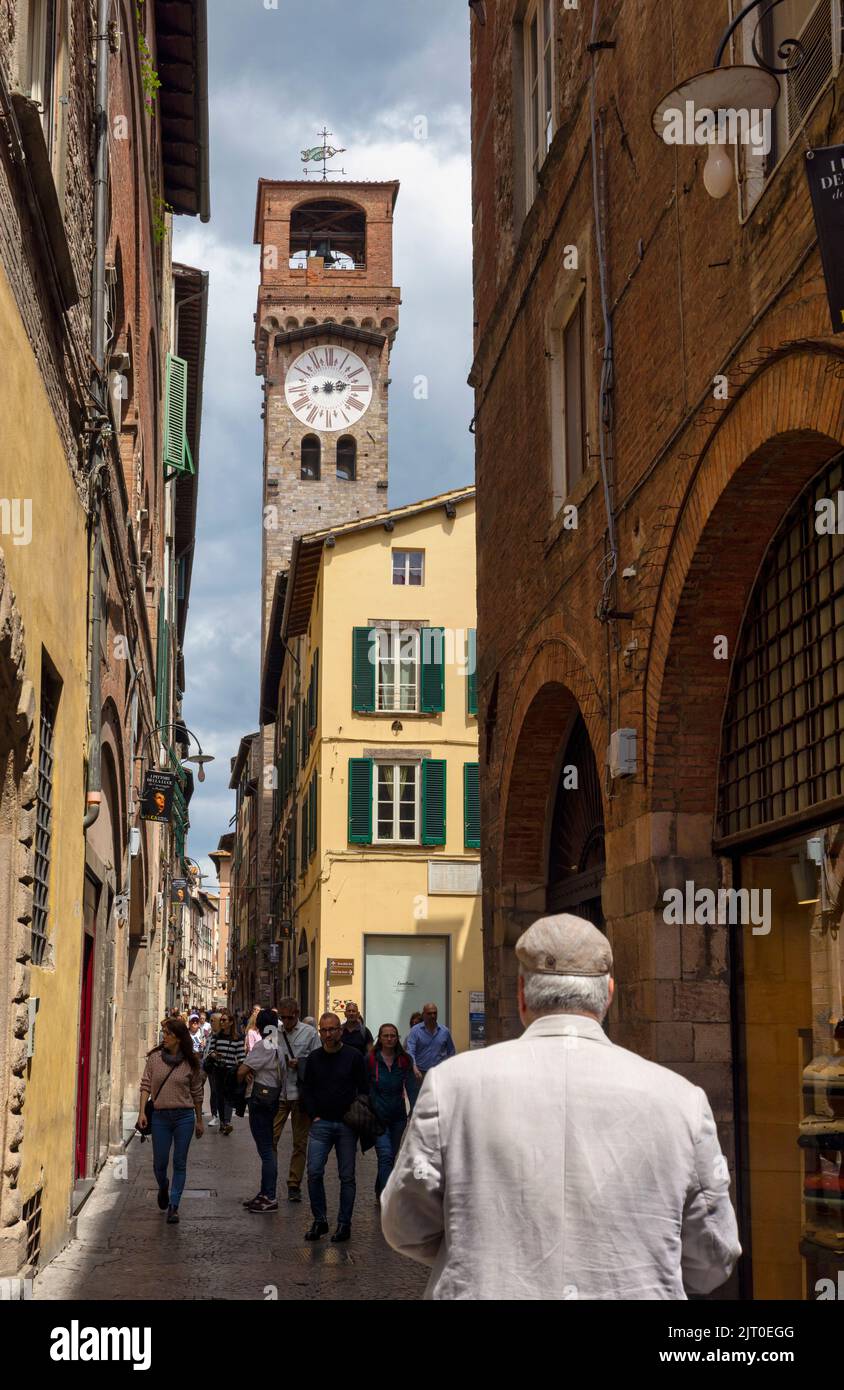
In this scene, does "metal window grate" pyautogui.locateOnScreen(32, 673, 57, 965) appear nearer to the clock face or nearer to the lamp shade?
the lamp shade

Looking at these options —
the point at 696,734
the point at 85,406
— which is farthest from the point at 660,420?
the point at 85,406

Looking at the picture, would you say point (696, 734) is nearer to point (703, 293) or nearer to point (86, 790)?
point (703, 293)

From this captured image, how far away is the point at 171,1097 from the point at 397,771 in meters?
16.9

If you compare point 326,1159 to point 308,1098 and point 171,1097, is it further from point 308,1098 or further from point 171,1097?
point 171,1097

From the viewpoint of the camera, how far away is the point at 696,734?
29.8 feet

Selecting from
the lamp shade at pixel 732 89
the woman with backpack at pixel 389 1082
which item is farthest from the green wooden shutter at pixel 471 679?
the lamp shade at pixel 732 89

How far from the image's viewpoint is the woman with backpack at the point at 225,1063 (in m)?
19.7

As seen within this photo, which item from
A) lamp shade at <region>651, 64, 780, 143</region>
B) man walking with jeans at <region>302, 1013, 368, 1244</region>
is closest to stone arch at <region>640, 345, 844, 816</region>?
lamp shade at <region>651, 64, 780, 143</region>

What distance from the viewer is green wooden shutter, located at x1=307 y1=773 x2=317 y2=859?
3002cm

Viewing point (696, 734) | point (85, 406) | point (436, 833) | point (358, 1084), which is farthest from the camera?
point (436, 833)

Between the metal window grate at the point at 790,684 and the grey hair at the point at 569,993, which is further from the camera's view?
the metal window grate at the point at 790,684

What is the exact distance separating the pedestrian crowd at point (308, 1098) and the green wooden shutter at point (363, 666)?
526 inches

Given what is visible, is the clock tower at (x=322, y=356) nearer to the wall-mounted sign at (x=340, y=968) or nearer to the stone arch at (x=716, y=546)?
the wall-mounted sign at (x=340, y=968)
